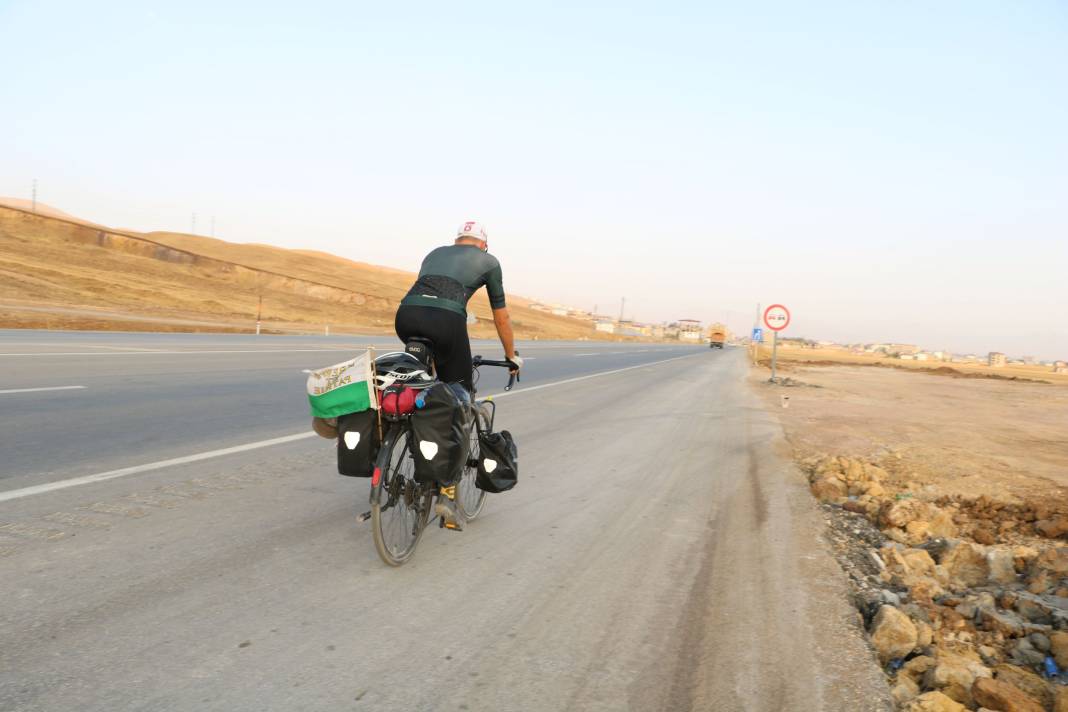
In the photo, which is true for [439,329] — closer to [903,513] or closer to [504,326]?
[504,326]

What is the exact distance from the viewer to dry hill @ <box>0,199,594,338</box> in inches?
1384

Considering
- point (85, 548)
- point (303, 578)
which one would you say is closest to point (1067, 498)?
point (303, 578)

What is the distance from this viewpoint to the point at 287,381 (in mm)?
12109

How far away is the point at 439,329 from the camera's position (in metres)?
4.08

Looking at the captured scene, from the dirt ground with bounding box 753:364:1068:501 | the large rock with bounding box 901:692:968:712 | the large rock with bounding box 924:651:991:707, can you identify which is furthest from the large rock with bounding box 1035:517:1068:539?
the large rock with bounding box 901:692:968:712

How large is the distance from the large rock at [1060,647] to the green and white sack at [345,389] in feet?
11.7

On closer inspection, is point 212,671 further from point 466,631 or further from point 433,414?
point 433,414

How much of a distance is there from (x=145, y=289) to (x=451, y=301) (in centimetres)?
5659

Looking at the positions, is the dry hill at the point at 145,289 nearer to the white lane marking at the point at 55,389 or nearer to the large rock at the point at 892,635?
the white lane marking at the point at 55,389

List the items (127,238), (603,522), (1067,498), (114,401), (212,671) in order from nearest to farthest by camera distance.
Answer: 1. (212,671)
2. (603,522)
3. (1067,498)
4. (114,401)
5. (127,238)

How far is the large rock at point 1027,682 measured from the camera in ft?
9.00

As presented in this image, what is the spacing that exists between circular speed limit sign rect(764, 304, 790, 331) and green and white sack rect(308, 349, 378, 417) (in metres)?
21.1

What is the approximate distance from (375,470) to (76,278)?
54556 mm

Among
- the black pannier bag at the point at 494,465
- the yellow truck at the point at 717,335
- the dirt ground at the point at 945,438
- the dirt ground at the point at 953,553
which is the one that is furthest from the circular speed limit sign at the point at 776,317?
the yellow truck at the point at 717,335
